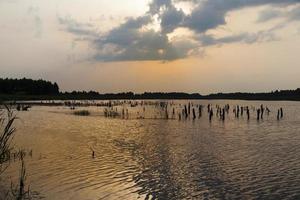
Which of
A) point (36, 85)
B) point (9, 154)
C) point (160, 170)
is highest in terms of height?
point (36, 85)

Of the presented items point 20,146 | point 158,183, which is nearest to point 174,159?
point 158,183

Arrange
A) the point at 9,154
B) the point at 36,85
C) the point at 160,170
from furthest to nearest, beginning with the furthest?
1. the point at 36,85
2. the point at 160,170
3. the point at 9,154

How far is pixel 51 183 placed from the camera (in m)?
17.3

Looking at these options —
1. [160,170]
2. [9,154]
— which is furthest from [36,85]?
[9,154]

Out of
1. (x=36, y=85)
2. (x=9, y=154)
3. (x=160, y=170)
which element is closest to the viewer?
(x=9, y=154)

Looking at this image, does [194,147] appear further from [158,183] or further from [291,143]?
[158,183]

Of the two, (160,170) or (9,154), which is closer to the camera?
(9,154)

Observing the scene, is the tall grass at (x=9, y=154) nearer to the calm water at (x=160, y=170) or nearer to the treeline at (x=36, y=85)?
the calm water at (x=160, y=170)

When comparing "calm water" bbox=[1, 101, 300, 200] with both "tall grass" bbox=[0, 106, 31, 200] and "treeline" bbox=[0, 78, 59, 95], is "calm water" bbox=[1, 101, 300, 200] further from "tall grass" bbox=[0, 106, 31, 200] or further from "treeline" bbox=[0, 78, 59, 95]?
"treeline" bbox=[0, 78, 59, 95]

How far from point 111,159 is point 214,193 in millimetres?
9306

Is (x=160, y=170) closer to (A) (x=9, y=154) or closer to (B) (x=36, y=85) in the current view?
(A) (x=9, y=154)

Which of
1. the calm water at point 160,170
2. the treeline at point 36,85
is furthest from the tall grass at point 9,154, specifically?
the treeline at point 36,85

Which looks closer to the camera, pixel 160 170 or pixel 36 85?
pixel 160 170

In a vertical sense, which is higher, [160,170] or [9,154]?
[9,154]
